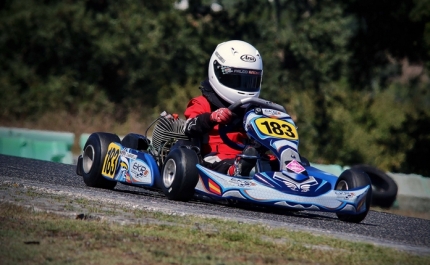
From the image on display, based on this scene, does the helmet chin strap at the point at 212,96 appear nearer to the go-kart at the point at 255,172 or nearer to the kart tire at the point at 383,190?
the go-kart at the point at 255,172

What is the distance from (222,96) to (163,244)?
3.21 m

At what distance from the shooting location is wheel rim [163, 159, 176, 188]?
24.1ft

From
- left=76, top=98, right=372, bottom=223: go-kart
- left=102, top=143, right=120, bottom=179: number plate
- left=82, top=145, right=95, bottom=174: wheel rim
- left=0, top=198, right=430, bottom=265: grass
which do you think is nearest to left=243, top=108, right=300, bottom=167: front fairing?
left=76, top=98, right=372, bottom=223: go-kart

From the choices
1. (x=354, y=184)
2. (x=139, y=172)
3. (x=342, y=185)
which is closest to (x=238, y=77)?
(x=139, y=172)

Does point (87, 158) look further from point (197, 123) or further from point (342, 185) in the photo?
point (342, 185)

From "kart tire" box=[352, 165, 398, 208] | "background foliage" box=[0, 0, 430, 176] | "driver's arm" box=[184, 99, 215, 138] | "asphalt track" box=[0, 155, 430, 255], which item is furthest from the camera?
"background foliage" box=[0, 0, 430, 176]

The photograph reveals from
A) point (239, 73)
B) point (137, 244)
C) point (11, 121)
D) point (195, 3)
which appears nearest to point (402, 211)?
point (239, 73)

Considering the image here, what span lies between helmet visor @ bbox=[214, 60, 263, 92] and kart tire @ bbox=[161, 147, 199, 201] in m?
0.91

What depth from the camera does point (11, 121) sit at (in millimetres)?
20828

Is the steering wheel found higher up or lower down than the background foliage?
lower down

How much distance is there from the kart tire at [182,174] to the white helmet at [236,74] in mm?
864

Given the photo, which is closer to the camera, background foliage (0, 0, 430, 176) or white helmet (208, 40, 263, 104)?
white helmet (208, 40, 263, 104)

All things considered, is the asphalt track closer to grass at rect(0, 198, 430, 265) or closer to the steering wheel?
grass at rect(0, 198, 430, 265)

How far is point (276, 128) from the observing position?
7.28m
